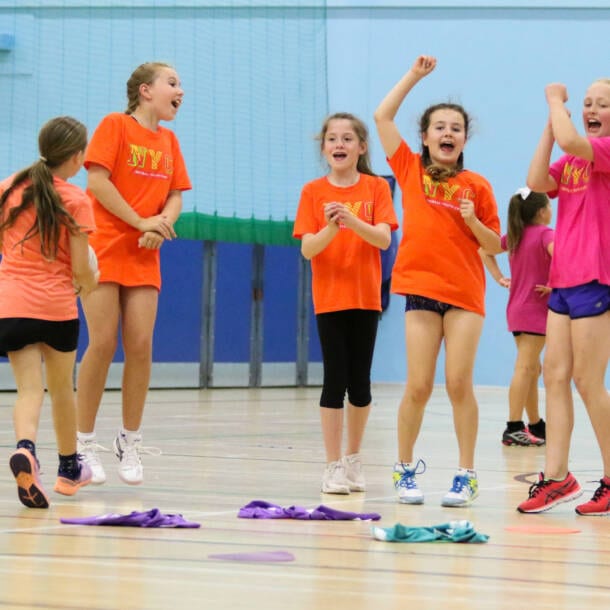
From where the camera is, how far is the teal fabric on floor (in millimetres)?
3584

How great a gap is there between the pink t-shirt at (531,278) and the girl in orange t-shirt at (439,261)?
2784 millimetres

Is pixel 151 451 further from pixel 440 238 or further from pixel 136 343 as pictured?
pixel 440 238

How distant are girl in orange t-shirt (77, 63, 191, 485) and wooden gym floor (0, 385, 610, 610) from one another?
0.95ft

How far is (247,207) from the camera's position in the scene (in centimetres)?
1245

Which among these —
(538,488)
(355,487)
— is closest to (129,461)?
(355,487)

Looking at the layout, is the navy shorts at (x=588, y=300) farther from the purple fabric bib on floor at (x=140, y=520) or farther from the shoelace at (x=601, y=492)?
the purple fabric bib on floor at (x=140, y=520)

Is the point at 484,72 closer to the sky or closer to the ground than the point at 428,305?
closer to the sky

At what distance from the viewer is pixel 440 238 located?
4762mm

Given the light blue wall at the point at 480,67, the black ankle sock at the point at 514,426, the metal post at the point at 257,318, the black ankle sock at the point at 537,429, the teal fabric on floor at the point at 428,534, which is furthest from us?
the light blue wall at the point at 480,67

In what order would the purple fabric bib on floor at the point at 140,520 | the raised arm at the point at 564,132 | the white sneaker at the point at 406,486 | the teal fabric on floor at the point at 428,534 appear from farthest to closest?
the white sneaker at the point at 406,486 → the raised arm at the point at 564,132 → the purple fabric bib on floor at the point at 140,520 → the teal fabric on floor at the point at 428,534

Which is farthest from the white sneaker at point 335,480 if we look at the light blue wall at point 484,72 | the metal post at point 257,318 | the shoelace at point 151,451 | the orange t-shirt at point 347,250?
the light blue wall at point 484,72

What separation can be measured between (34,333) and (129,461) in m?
0.77

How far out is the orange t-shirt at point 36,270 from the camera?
4.35 m

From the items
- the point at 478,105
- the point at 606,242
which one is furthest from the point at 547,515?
the point at 478,105
